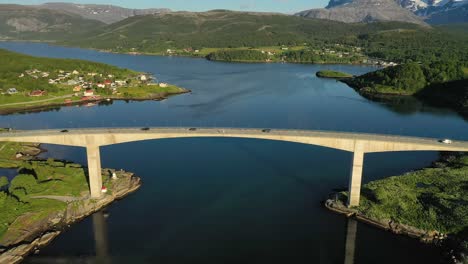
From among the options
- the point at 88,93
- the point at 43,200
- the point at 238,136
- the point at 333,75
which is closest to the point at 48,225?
the point at 43,200

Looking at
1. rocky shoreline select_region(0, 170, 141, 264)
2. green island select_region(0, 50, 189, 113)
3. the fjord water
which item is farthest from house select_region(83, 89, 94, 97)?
rocky shoreline select_region(0, 170, 141, 264)

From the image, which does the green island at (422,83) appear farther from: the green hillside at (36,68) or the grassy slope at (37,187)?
the grassy slope at (37,187)

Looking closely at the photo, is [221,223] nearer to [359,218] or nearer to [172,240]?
[172,240]

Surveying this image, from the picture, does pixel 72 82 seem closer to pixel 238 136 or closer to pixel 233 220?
pixel 238 136

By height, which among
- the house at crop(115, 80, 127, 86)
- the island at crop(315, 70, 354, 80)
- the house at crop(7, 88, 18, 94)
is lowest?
the house at crop(7, 88, 18, 94)

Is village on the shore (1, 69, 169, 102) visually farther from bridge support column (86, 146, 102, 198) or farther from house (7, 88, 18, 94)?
bridge support column (86, 146, 102, 198)

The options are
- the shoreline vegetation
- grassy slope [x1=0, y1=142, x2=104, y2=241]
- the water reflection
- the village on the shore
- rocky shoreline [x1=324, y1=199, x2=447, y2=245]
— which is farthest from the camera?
the shoreline vegetation
